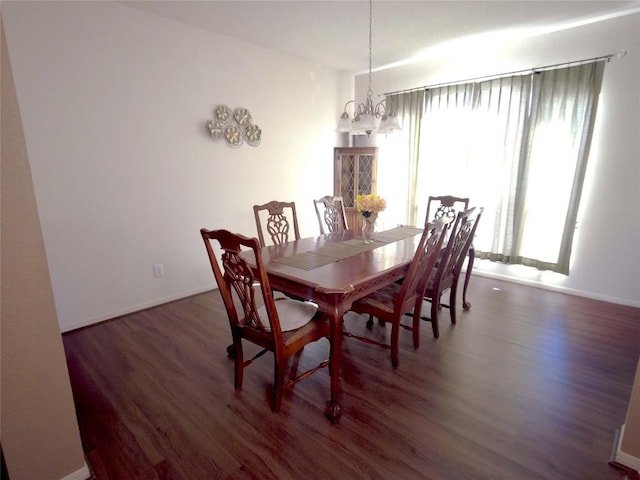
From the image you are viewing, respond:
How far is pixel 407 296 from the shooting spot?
2273mm

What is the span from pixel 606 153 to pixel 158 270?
451 centimetres

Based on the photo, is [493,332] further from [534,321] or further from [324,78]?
[324,78]

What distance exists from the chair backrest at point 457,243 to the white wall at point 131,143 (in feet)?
7.75

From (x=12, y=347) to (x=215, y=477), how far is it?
974mm

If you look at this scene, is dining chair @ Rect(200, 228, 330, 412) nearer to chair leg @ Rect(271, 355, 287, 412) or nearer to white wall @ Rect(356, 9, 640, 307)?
chair leg @ Rect(271, 355, 287, 412)

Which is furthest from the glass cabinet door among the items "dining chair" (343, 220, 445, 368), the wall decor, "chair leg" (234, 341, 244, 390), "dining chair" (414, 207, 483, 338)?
"chair leg" (234, 341, 244, 390)

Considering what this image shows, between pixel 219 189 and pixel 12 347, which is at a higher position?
pixel 219 189

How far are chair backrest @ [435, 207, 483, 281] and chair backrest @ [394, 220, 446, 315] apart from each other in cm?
18

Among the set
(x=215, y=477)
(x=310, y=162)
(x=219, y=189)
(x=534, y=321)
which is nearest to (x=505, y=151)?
(x=534, y=321)

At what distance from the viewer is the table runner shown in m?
2.20

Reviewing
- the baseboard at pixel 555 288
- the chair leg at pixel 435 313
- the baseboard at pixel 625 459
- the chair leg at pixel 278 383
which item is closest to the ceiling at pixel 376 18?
the chair leg at pixel 435 313

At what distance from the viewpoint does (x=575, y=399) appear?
6.46 feet

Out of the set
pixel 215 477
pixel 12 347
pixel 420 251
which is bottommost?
pixel 215 477

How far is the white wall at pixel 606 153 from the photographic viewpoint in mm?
3072
